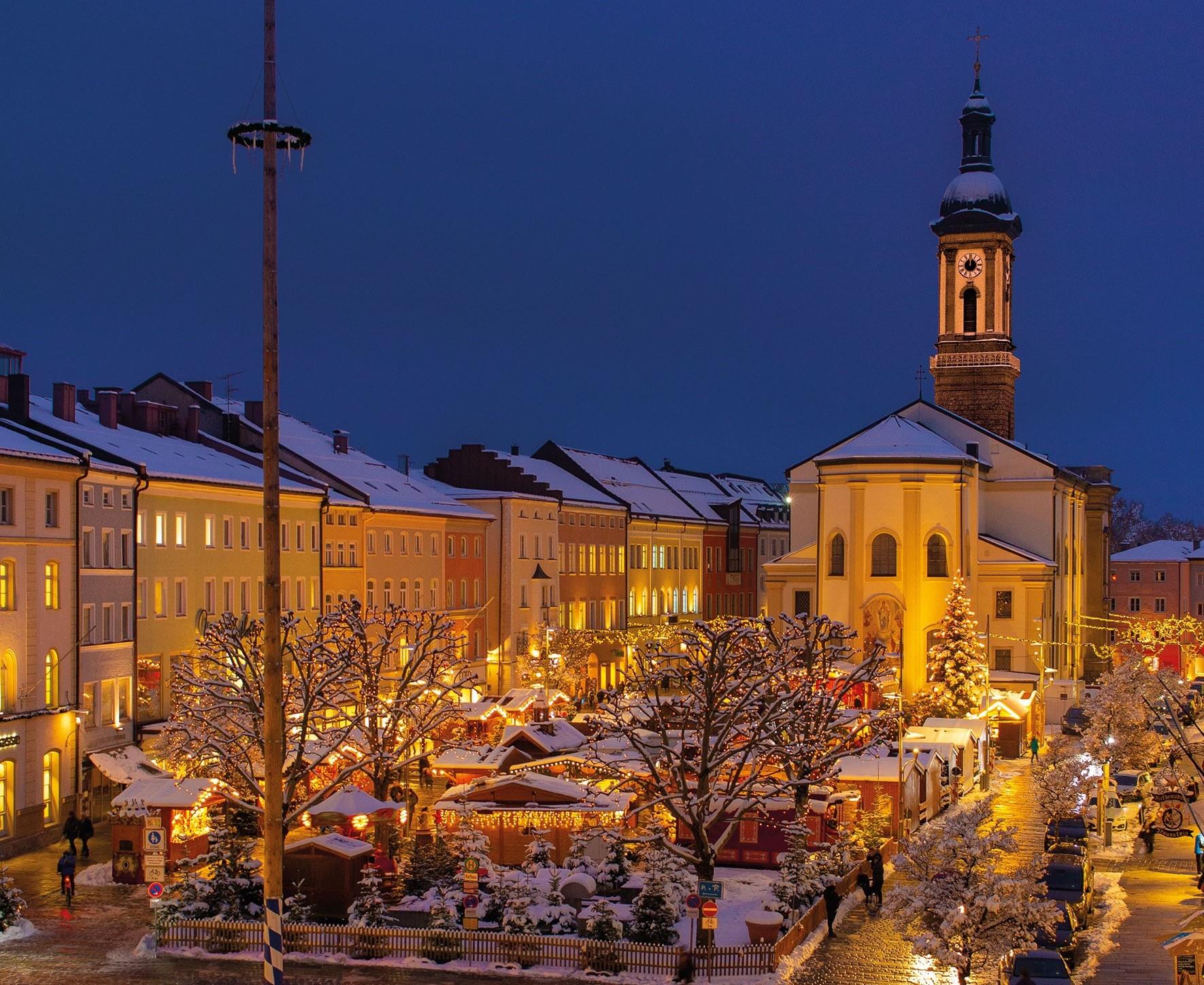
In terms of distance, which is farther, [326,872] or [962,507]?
[962,507]

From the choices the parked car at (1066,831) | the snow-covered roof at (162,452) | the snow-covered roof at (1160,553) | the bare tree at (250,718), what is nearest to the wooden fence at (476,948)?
the bare tree at (250,718)

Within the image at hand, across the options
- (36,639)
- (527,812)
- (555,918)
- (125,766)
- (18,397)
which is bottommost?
(555,918)

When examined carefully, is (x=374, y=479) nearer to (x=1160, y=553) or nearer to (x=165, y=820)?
(x=165, y=820)

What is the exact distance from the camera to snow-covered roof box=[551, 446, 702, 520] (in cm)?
9081

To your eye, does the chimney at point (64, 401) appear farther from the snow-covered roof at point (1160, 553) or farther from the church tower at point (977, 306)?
the snow-covered roof at point (1160, 553)

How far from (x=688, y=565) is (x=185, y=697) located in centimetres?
6274

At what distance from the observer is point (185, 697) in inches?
1500

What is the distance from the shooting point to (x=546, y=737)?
44.0 metres

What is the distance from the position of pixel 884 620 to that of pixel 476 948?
158 ft

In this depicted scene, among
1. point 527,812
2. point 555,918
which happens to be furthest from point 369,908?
point 527,812

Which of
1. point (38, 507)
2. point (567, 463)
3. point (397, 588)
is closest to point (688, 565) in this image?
point (567, 463)

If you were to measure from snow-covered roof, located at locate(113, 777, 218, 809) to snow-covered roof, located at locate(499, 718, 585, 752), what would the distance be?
415 inches

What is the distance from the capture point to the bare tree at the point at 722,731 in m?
30.8

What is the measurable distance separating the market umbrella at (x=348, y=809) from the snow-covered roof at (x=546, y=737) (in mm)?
7795
